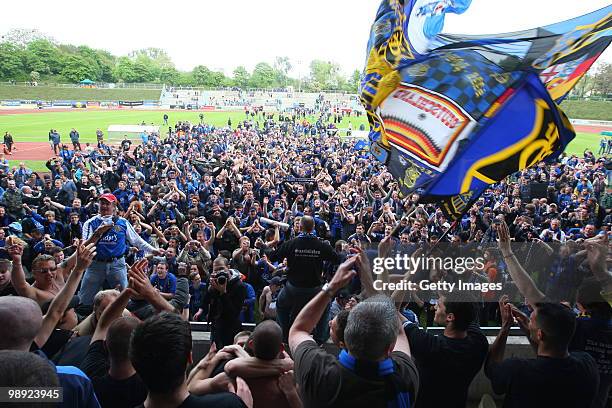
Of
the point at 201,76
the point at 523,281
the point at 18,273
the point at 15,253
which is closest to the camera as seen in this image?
the point at 523,281

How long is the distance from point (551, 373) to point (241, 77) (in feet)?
399

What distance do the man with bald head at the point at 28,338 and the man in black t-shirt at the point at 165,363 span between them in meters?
0.30

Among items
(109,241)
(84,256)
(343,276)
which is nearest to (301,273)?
(84,256)

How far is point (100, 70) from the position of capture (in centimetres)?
9681

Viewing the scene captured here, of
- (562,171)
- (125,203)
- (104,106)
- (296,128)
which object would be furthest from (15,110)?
(562,171)

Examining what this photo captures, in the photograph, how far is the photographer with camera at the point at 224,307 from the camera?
14.4ft

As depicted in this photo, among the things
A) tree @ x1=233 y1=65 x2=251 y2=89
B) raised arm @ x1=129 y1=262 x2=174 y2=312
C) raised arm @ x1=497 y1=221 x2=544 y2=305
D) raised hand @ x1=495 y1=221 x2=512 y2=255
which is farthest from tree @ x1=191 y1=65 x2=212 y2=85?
raised arm @ x1=129 y1=262 x2=174 y2=312

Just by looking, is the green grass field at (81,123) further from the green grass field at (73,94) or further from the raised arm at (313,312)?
the raised arm at (313,312)

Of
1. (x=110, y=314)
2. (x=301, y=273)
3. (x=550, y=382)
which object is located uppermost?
(x=110, y=314)

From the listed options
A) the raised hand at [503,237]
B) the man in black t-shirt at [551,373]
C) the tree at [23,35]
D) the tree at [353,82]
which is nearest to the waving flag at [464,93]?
the raised hand at [503,237]

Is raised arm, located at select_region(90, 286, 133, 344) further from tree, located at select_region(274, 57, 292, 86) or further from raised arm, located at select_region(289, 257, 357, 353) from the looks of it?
tree, located at select_region(274, 57, 292, 86)

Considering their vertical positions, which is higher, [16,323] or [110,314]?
[16,323]

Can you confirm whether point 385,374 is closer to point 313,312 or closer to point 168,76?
point 313,312

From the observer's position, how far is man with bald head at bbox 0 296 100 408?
197cm
